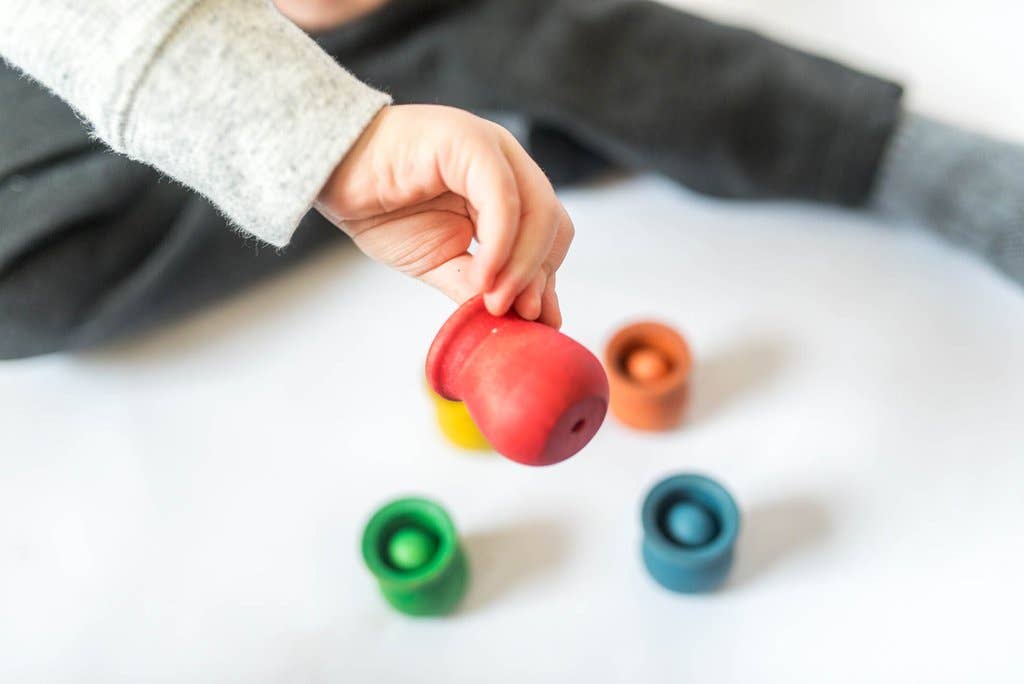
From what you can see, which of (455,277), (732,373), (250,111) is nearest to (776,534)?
(732,373)

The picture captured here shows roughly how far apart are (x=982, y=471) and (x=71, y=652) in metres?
0.51

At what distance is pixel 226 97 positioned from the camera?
1.37 ft

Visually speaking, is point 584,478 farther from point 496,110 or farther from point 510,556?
point 496,110

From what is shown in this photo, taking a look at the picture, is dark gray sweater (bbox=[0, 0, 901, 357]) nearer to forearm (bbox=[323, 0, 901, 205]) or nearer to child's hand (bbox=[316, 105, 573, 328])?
forearm (bbox=[323, 0, 901, 205])

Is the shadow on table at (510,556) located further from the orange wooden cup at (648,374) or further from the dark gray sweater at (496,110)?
the dark gray sweater at (496,110)

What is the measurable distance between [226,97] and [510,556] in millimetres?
289

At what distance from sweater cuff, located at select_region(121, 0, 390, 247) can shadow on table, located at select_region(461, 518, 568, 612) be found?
0.23 meters

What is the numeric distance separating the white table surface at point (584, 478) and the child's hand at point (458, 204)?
0.16 m

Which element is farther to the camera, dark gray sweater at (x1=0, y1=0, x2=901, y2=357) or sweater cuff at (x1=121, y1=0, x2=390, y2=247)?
dark gray sweater at (x1=0, y1=0, x2=901, y2=357)

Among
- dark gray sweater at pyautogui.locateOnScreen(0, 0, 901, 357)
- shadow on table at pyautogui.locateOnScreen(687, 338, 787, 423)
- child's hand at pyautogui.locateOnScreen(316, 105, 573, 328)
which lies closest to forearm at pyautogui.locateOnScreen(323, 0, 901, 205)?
dark gray sweater at pyautogui.locateOnScreen(0, 0, 901, 357)

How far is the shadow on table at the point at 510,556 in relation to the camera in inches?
22.2

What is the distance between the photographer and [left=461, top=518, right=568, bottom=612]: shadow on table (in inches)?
22.2

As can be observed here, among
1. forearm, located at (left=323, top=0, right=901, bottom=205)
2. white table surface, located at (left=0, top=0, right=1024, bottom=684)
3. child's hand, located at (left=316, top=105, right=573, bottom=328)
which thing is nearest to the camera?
child's hand, located at (left=316, top=105, right=573, bottom=328)

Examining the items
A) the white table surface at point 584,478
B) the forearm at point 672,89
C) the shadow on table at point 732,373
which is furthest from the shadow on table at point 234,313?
the shadow on table at point 732,373
